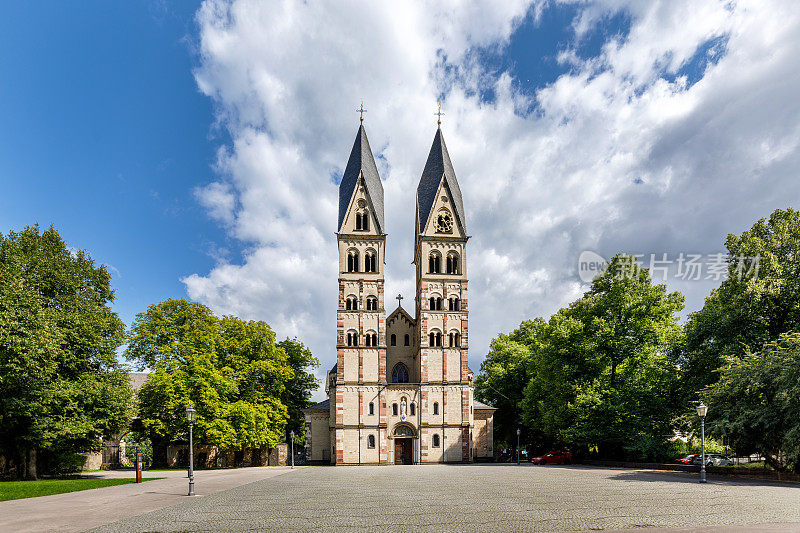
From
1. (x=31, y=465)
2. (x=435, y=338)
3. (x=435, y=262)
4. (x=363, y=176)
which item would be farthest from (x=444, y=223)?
(x=31, y=465)

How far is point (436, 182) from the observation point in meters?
58.5

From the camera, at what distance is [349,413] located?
5178 centimetres

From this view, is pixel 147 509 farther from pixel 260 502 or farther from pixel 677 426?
pixel 677 426

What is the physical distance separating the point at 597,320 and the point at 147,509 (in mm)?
29984

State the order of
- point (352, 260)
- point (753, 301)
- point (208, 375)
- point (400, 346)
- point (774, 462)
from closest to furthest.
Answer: point (774, 462) → point (753, 301) → point (208, 375) → point (352, 260) → point (400, 346)

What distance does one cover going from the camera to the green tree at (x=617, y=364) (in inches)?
1344

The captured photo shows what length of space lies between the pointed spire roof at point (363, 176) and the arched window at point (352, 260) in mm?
2970

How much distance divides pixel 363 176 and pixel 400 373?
22.4 m

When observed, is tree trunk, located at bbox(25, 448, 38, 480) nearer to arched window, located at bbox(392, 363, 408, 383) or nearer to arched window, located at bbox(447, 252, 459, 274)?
arched window, located at bbox(392, 363, 408, 383)

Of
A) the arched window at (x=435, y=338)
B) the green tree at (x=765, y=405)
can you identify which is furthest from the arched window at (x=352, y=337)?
the green tree at (x=765, y=405)

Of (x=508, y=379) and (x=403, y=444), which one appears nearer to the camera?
(x=403, y=444)

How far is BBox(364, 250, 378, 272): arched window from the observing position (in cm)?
5584

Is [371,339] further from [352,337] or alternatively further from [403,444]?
[403,444]

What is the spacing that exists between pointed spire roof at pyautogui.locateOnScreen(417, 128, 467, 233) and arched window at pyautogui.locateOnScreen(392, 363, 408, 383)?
1532cm
